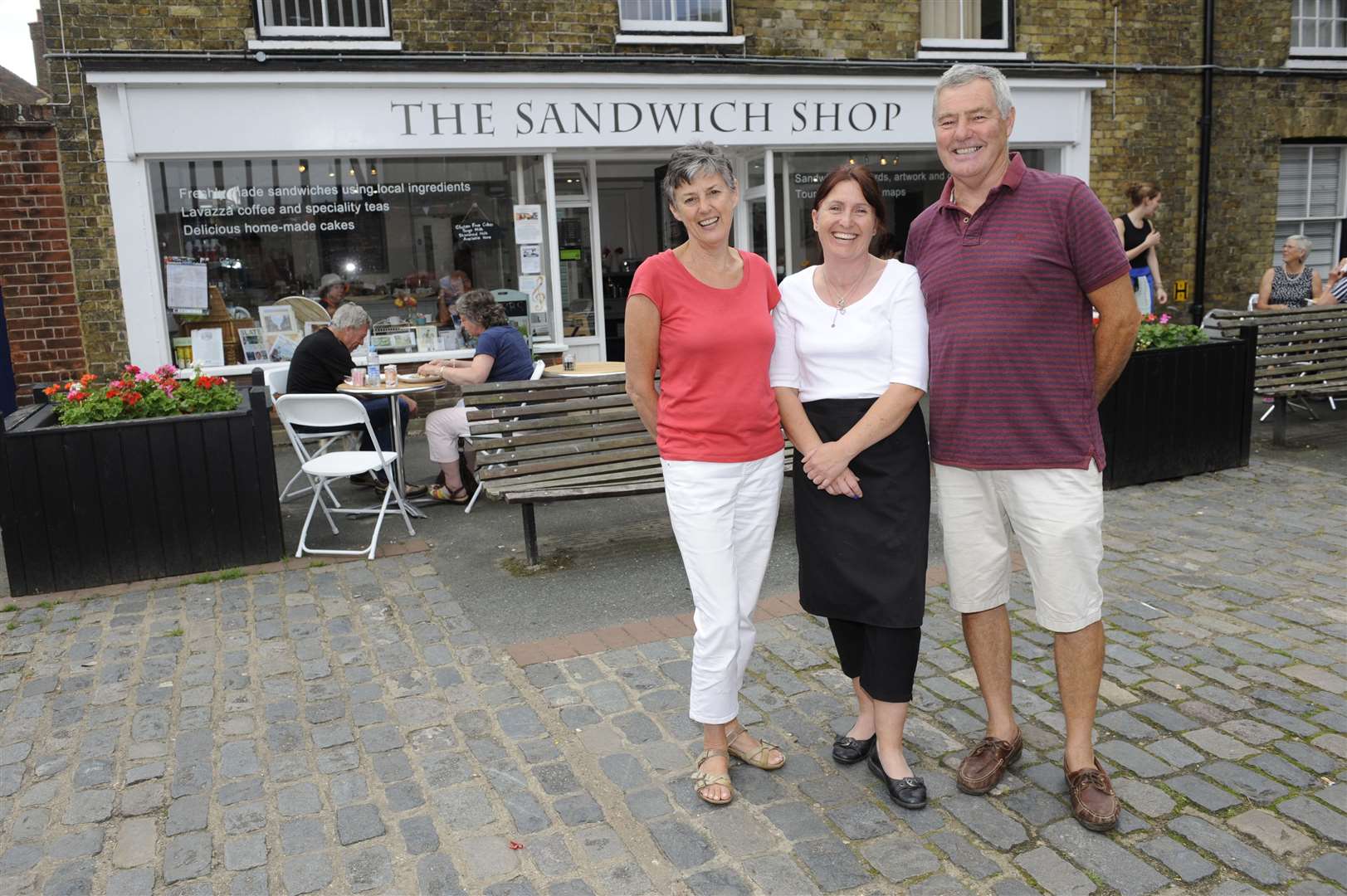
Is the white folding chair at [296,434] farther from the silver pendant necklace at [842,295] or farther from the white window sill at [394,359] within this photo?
the silver pendant necklace at [842,295]

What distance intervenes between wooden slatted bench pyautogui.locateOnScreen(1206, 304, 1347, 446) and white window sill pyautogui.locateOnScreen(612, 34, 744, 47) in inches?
208

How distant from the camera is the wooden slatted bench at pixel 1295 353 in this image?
27.2ft

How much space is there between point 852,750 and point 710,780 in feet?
1.72

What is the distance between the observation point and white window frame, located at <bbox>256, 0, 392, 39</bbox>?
945cm

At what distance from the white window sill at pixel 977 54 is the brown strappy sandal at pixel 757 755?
981cm

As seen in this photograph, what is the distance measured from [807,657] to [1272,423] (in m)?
7.03

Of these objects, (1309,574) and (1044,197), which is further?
(1309,574)

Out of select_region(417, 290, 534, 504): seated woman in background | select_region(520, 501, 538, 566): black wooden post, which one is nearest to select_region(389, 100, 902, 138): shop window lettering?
select_region(417, 290, 534, 504): seated woman in background

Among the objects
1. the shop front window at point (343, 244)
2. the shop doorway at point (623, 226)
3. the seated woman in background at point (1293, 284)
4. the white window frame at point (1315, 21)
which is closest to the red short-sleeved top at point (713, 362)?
the shop front window at point (343, 244)

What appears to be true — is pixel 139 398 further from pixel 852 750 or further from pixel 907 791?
pixel 907 791

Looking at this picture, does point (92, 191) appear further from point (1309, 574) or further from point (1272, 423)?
point (1272, 423)

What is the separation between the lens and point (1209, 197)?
504 inches

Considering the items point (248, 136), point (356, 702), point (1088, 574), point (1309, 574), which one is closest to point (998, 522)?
point (1088, 574)

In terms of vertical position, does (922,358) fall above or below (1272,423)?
above
